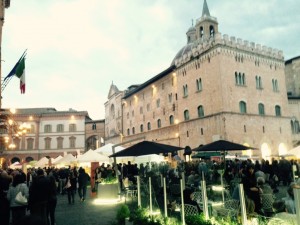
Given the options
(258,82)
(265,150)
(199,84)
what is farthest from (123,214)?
(258,82)

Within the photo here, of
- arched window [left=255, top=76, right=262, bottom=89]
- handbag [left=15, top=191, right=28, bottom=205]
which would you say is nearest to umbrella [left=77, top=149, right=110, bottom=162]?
handbag [left=15, top=191, right=28, bottom=205]

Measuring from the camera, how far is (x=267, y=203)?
7539 millimetres

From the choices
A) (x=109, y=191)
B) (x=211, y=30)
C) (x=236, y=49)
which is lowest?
(x=109, y=191)

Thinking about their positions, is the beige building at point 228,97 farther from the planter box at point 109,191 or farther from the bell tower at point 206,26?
the planter box at point 109,191

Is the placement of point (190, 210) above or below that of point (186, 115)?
below

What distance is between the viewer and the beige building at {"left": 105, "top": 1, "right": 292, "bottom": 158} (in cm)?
2770

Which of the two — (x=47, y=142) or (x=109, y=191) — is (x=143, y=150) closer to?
(x=109, y=191)

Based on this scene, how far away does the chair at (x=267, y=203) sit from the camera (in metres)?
7.50

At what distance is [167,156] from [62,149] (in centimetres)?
3040

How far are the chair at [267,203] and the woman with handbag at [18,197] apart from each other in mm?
6132

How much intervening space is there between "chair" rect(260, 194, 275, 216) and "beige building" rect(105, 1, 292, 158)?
16578 mm

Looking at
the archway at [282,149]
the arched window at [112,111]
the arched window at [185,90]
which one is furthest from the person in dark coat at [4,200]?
the arched window at [112,111]

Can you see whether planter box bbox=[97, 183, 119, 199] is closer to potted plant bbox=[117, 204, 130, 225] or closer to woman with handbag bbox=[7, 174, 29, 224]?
potted plant bbox=[117, 204, 130, 225]

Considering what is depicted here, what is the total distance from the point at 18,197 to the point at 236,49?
87.7 feet
